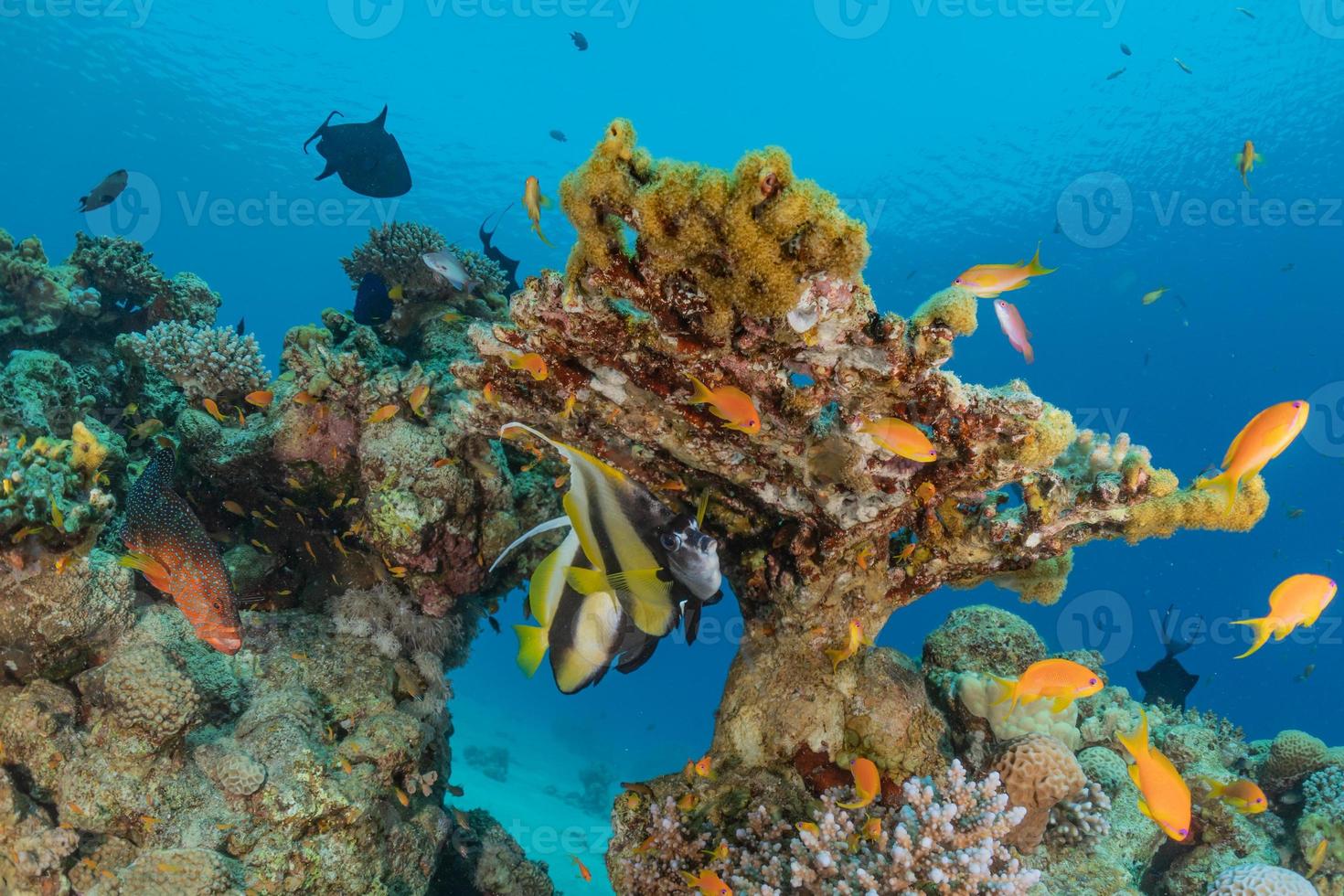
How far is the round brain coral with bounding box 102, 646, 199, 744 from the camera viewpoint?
341 centimetres

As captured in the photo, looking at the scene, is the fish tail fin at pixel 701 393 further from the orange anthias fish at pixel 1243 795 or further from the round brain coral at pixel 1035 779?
the orange anthias fish at pixel 1243 795

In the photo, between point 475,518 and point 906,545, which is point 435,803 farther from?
point 906,545

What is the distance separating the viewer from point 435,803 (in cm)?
474

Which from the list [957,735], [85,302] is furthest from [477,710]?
[957,735]

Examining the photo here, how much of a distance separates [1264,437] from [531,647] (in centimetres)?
302

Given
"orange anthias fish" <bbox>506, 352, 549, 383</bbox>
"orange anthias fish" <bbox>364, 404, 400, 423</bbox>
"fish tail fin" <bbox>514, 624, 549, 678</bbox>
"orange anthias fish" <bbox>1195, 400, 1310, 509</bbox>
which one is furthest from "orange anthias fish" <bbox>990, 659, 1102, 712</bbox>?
"orange anthias fish" <bbox>364, 404, 400, 423</bbox>

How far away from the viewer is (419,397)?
4.89m

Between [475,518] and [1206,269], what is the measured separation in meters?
53.0

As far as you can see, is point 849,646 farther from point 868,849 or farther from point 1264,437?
point 1264,437

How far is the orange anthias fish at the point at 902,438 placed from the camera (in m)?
2.95

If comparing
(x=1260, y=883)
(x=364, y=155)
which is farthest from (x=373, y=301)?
(x=1260, y=883)

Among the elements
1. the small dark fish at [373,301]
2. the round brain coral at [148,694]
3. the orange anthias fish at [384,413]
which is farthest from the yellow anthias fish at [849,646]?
the small dark fish at [373,301]

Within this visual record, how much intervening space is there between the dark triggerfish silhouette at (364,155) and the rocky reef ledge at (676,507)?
63.5 inches

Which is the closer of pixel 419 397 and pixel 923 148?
pixel 419 397
